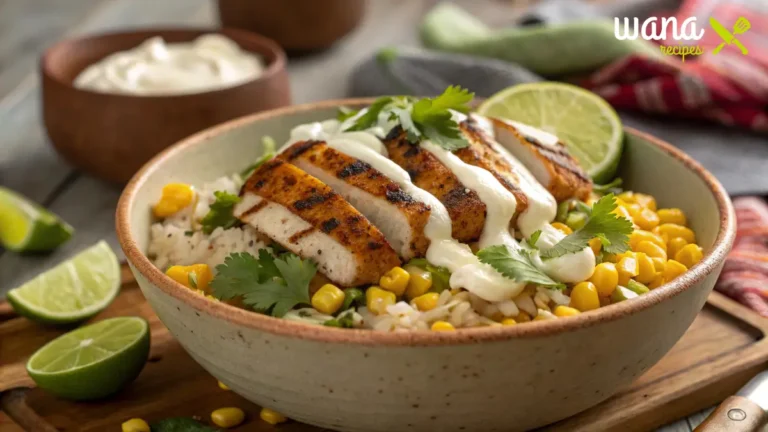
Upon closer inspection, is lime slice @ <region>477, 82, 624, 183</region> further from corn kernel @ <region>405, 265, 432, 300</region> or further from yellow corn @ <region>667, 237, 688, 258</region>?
corn kernel @ <region>405, 265, 432, 300</region>

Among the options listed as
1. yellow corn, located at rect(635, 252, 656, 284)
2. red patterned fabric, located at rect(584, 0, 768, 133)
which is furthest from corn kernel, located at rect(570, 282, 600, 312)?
red patterned fabric, located at rect(584, 0, 768, 133)

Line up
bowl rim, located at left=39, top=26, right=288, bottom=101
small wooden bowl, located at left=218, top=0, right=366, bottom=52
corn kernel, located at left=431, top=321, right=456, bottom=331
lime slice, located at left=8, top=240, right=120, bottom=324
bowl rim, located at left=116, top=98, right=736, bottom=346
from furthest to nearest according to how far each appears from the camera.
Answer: small wooden bowl, located at left=218, top=0, right=366, bottom=52 → bowl rim, located at left=39, top=26, right=288, bottom=101 → lime slice, located at left=8, top=240, right=120, bottom=324 → corn kernel, located at left=431, top=321, right=456, bottom=331 → bowl rim, located at left=116, top=98, right=736, bottom=346

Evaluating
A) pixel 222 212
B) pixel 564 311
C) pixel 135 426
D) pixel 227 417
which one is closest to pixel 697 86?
pixel 564 311

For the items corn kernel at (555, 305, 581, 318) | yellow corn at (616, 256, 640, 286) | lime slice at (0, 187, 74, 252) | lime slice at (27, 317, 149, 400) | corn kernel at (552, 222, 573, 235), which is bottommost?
lime slice at (0, 187, 74, 252)

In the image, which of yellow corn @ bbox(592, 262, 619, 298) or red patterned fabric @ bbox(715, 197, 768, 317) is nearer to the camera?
yellow corn @ bbox(592, 262, 619, 298)

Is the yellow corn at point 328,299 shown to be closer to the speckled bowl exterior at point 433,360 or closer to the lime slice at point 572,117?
the speckled bowl exterior at point 433,360
